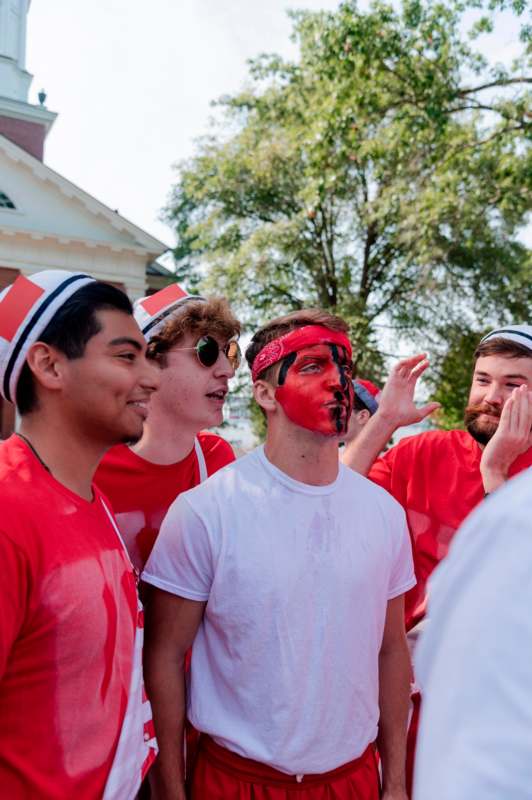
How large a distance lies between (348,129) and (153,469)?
10134mm

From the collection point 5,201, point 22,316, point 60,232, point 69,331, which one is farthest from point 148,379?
point 5,201

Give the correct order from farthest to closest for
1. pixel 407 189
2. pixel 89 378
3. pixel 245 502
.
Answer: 1. pixel 407 189
2. pixel 245 502
3. pixel 89 378

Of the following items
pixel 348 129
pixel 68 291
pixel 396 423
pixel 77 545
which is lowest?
pixel 77 545

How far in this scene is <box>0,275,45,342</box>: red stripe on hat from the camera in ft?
6.50

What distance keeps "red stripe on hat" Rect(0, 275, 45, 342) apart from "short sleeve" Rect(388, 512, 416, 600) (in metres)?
1.44

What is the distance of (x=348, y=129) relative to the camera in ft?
37.6

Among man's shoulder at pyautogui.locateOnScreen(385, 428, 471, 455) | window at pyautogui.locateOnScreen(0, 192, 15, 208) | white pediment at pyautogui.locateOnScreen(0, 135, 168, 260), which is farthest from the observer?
window at pyautogui.locateOnScreen(0, 192, 15, 208)

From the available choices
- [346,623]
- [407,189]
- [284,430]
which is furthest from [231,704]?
[407,189]

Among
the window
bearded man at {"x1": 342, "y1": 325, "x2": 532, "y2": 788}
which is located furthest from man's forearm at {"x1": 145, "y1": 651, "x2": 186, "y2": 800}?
the window

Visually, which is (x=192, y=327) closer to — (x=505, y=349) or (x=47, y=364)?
(x=47, y=364)

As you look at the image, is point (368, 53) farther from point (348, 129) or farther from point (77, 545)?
point (77, 545)

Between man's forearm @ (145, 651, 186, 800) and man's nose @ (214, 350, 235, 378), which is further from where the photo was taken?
man's nose @ (214, 350, 235, 378)

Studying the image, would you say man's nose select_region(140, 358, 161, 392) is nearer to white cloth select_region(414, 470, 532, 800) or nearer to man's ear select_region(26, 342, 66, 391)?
man's ear select_region(26, 342, 66, 391)

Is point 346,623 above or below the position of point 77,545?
below
